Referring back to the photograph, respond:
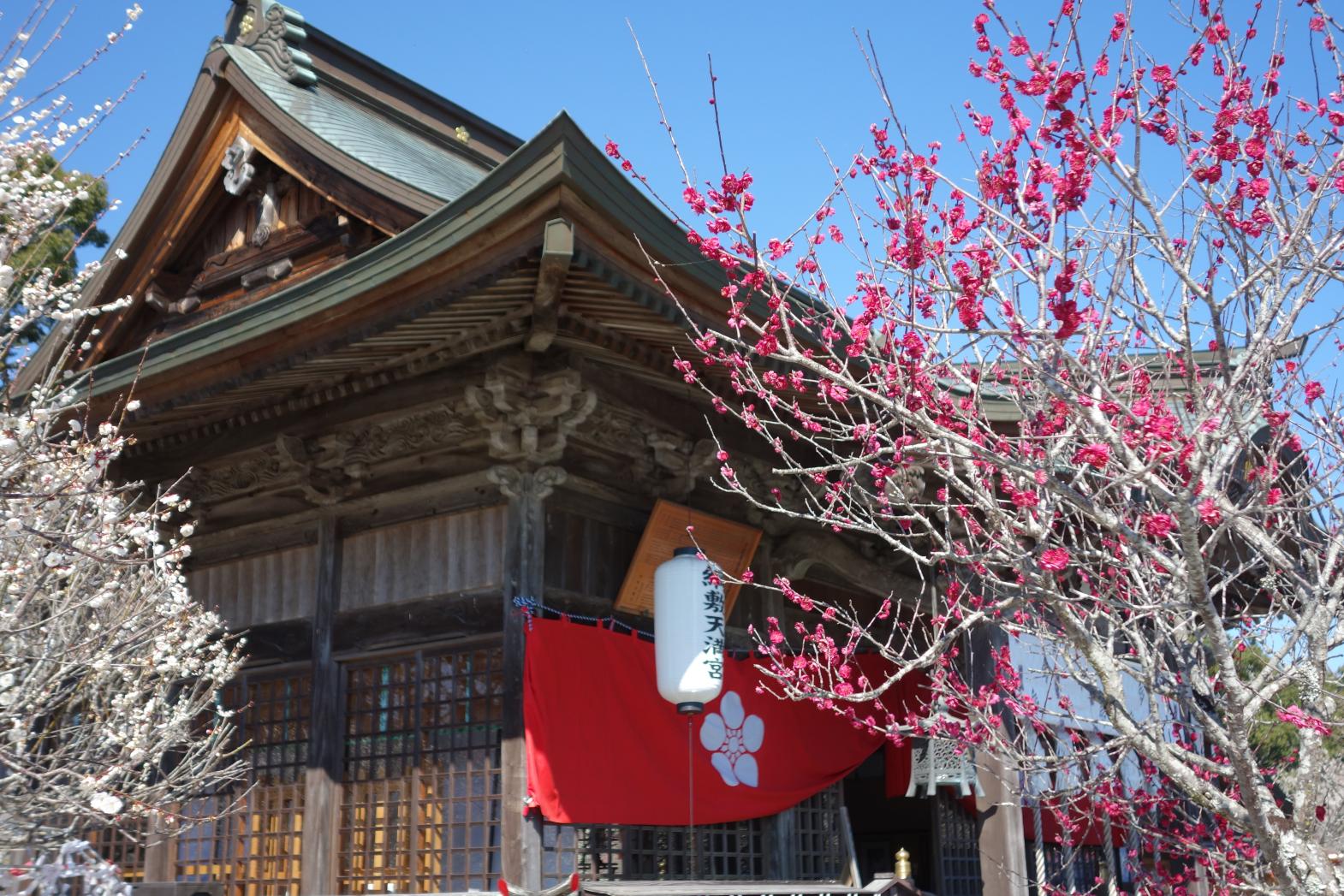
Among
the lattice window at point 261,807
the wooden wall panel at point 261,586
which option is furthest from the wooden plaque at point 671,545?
the lattice window at point 261,807

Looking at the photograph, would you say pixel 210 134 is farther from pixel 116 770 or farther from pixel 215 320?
pixel 116 770

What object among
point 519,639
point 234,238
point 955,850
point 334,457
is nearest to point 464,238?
point 519,639

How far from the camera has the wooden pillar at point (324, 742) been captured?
849 cm

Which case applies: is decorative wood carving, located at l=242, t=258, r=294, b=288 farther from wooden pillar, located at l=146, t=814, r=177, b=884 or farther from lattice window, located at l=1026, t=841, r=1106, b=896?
lattice window, located at l=1026, t=841, r=1106, b=896

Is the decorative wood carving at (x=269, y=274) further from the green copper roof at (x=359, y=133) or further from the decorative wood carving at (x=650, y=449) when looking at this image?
the decorative wood carving at (x=650, y=449)

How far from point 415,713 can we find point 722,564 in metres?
2.45

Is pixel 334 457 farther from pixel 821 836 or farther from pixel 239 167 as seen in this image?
pixel 821 836

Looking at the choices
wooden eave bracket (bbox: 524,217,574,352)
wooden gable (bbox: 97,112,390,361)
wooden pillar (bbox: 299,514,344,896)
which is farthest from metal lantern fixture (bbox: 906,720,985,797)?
wooden gable (bbox: 97,112,390,361)

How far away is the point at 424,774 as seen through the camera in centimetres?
828

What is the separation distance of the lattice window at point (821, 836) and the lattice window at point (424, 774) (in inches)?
105

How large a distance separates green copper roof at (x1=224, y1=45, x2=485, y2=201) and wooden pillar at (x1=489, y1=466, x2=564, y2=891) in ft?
6.29

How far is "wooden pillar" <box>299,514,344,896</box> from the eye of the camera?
849 centimetres

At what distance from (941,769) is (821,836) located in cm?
108

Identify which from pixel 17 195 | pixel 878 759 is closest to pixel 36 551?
pixel 17 195
